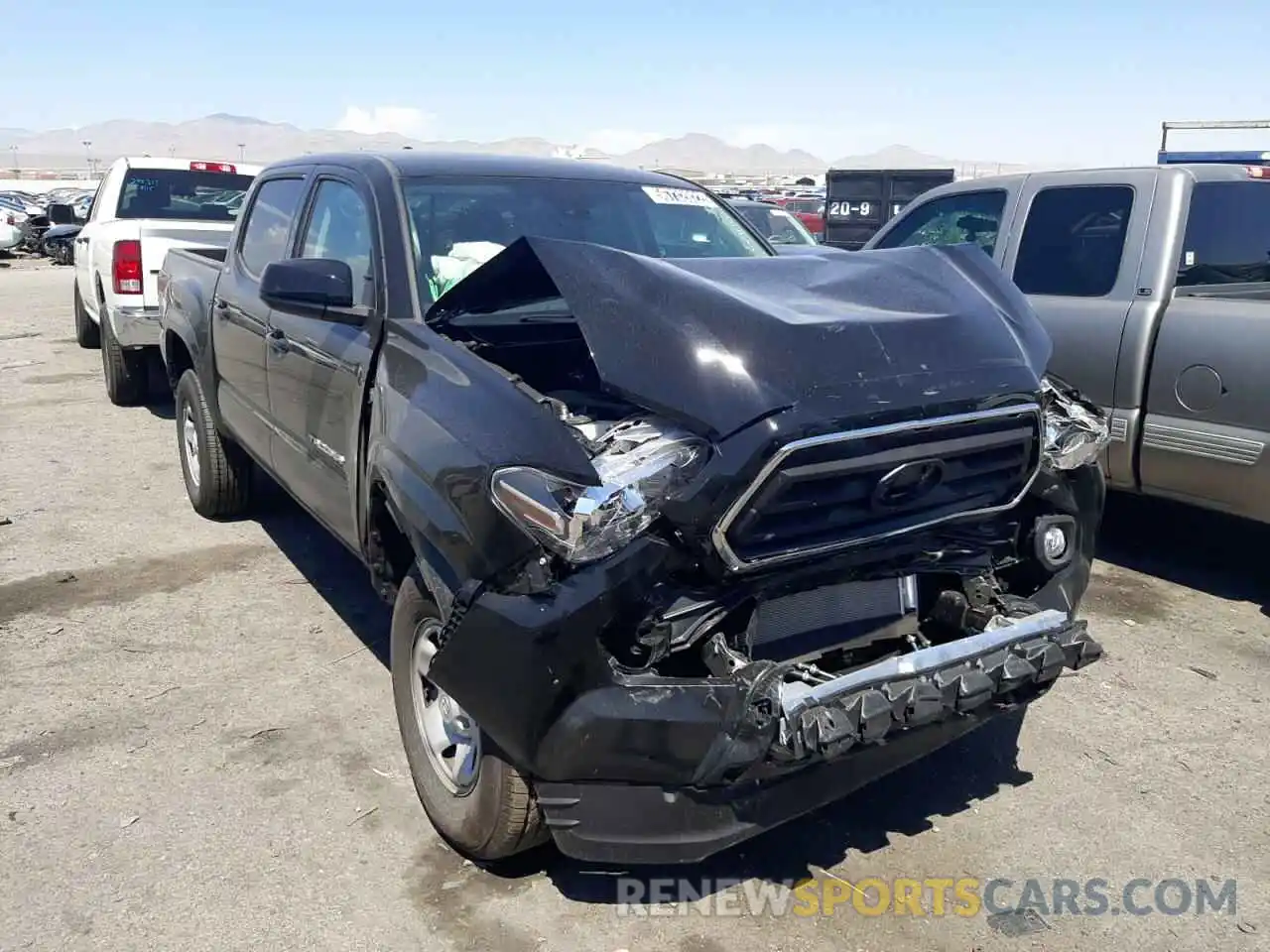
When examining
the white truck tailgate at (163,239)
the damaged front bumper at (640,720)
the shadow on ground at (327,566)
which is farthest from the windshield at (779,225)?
the damaged front bumper at (640,720)

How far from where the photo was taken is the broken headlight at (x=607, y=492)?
245 centimetres

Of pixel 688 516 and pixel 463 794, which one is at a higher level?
pixel 688 516

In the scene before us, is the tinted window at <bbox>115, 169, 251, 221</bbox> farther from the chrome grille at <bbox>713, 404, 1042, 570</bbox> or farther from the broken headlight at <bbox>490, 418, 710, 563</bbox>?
the chrome grille at <bbox>713, 404, 1042, 570</bbox>

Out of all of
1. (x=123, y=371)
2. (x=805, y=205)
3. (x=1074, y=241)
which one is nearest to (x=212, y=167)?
(x=123, y=371)

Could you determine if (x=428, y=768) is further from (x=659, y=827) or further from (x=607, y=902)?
(x=659, y=827)

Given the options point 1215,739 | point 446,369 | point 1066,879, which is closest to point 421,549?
point 446,369

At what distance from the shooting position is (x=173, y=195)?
31.8 ft

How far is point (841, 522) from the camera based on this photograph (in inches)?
107

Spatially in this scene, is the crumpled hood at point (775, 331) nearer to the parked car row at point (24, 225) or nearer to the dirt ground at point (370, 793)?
the dirt ground at point (370, 793)

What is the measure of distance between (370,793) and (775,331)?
1962 mm

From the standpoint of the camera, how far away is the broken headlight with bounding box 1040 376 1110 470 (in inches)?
129

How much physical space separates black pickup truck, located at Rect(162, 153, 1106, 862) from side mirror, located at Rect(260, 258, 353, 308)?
11mm

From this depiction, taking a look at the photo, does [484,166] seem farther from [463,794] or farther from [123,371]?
[123,371]

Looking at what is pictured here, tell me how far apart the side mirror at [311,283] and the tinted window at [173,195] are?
21.7ft
